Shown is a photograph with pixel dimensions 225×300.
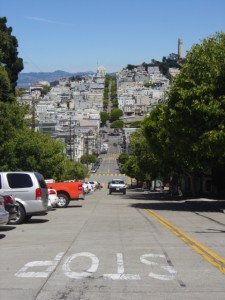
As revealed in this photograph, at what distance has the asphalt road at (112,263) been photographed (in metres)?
8.92

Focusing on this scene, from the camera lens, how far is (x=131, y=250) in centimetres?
1362

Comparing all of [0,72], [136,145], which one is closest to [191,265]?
[0,72]

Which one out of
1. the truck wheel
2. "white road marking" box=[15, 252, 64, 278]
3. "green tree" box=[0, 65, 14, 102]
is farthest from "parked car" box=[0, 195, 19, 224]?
"green tree" box=[0, 65, 14, 102]

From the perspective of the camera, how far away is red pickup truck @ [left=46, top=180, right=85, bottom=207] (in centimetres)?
3216

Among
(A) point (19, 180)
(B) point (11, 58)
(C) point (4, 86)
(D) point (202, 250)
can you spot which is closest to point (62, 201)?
(A) point (19, 180)

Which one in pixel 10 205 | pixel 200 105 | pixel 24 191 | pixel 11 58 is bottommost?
pixel 10 205

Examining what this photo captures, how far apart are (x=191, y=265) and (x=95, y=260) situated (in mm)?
2027

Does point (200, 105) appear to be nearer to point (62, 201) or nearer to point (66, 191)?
point (66, 191)

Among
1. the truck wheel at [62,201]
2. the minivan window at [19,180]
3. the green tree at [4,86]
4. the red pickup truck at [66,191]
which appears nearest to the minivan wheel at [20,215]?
the minivan window at [19,180]

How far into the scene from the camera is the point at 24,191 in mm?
21062

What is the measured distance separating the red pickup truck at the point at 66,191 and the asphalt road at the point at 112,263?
12.3m

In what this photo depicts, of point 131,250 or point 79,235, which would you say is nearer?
point 131,250

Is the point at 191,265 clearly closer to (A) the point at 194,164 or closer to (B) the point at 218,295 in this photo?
(B) the point at 218,295

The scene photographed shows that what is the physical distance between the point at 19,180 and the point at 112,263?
10.3 m
